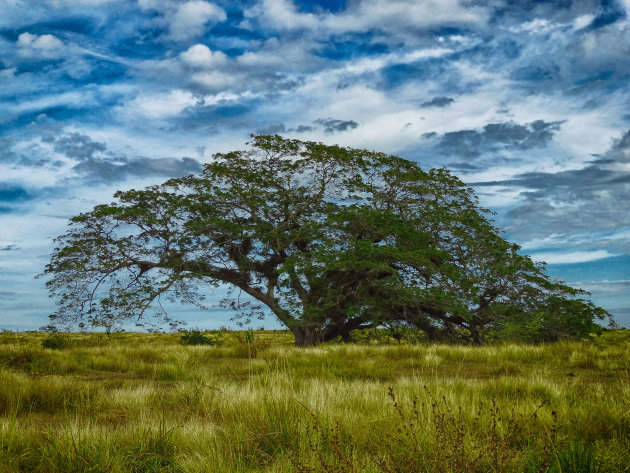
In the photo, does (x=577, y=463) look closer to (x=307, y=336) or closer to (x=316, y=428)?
(x=316, y=428)

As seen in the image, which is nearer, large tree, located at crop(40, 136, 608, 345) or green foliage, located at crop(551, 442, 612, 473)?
green foliage, located at crop(551, 442, 612, 473)

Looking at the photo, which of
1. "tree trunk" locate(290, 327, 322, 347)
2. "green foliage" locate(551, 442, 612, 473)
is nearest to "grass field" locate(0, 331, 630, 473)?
"green foliage" locate(551, 442, 612, 473)

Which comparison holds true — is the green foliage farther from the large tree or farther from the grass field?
the large tree

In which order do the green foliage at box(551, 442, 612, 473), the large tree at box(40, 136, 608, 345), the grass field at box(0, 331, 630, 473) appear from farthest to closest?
the large tree at box(40, 136, 608, 345) < the grass field at box(0, 331, 630, 473) < the green foliage at box(551, 442, 612, 473)

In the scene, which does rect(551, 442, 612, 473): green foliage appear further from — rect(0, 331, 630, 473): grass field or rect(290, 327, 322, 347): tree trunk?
rect(290, 327, 322, 347): tree trunk

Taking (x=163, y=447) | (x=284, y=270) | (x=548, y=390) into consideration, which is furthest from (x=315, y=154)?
(x=163, y=447)

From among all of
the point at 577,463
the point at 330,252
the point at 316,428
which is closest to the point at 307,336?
the point at 330,252

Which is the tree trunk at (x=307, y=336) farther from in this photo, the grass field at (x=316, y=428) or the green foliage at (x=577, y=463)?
the green foliage at (x=577, y=463)

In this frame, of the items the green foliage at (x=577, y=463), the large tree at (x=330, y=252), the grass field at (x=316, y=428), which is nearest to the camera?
the green foliage at (x=577, y=463)

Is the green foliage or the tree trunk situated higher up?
the green foliage

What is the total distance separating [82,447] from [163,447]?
21.8 inches

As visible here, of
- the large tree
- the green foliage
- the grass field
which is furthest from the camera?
the large tree

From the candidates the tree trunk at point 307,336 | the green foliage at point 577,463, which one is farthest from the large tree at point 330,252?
the green foliage at point 577,463

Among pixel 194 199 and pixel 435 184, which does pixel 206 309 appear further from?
pixel 435 184
